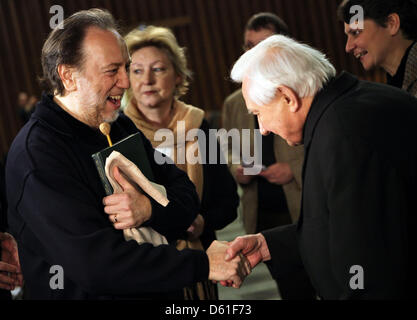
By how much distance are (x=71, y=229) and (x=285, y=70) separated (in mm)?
870

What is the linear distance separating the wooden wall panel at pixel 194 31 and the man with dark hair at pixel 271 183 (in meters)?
5.07

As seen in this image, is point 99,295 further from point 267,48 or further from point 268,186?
point 268,186

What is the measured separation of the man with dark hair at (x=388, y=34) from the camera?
288cm

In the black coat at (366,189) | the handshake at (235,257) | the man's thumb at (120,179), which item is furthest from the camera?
the handshake at (235,257)

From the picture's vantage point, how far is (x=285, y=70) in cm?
180

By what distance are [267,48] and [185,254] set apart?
767 millimetres

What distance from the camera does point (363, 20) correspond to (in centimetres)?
295

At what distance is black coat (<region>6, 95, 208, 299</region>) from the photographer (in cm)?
172

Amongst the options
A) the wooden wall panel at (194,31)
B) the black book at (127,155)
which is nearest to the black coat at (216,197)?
the black book at (127,155)

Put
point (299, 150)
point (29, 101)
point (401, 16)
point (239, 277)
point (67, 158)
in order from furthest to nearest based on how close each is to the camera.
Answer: point (29, 101)
point (299, 150)
point (401, 16)
point (239, 277)
point (67, 158)

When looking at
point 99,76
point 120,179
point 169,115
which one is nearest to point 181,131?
point 169,115

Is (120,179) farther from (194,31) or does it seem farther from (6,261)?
(194,31)

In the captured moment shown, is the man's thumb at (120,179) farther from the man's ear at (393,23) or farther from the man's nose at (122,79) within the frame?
the man's ear at (393,23)

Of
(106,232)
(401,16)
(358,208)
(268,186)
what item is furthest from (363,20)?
(106,232)
